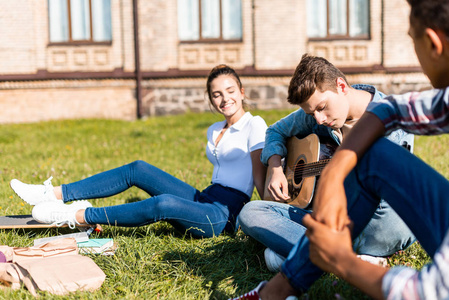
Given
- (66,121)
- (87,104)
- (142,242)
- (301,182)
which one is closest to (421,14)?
(301,182)

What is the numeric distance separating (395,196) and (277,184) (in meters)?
1.61

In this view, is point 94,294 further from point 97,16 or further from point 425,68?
point 97,16

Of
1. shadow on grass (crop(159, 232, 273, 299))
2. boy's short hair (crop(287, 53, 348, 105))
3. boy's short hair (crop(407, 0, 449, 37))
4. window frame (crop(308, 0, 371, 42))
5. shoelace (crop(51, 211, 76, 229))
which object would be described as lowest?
shadow on grass (crop(159, 232, 273, 299))

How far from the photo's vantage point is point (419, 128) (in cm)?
195

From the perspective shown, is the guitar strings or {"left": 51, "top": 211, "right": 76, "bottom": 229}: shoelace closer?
{"left": 51, "top": 211, "right": 76, "bottom": 229}: shoelace

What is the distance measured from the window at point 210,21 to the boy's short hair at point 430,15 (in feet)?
42.4

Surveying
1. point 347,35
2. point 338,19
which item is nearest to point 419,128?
point 347,35

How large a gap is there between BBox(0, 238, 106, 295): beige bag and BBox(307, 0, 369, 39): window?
13.0 metres

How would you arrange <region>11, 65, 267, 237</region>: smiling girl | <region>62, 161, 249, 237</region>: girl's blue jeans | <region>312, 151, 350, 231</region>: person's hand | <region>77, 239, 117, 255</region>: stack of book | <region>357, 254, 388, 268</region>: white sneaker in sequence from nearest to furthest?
<region>312, 151, 350, 231</region>: person's hand, <region>357, 254, 388, 268</region>: white sneaker, <region>77, 239, 117, 255</region>: stack of book, <region>62, 161, 249, 237</region>: girl's blue jeans, <region>11, 65, 267, 237</region>: smiling girl

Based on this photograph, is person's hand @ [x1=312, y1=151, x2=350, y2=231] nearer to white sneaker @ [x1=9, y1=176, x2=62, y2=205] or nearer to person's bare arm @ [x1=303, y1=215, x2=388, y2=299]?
person's bare arm @ [x1=303, y1=215, x2=388, y2=299]

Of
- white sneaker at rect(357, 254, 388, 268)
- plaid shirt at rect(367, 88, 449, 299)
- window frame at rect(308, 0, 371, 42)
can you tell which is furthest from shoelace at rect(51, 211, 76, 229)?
window frame at rect(308, 0, 371, 42)

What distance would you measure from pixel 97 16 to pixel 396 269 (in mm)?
14109

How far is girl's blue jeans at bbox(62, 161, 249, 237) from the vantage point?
3.38 meters

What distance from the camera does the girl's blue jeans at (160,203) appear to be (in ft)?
11.1
